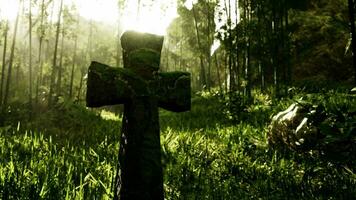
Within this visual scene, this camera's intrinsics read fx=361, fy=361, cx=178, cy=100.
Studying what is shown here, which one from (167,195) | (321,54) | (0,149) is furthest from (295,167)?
(321,54)

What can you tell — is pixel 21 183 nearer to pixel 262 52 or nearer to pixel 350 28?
pixel 350 28

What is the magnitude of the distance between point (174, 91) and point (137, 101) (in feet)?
1.30

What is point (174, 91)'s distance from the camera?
3004 millimetres

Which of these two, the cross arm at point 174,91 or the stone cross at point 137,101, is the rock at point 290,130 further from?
the stone cross at point 137,101

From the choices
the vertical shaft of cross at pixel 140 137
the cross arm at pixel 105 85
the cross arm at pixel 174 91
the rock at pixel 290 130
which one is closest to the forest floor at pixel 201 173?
the rock at pixel 290 130

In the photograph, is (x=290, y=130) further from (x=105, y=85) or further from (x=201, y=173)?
(x=105, y=85)

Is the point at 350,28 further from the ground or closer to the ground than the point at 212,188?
further from the ground

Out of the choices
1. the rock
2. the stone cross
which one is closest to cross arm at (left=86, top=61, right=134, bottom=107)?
the stone cross

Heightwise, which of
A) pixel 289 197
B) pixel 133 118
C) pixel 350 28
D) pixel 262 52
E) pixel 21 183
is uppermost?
pixel 262 52

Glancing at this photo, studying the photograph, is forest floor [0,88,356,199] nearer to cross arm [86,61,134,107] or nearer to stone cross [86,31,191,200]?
stone cross [86,31,191,200]

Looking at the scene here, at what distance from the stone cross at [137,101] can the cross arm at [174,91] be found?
14mm

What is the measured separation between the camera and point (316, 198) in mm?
3531

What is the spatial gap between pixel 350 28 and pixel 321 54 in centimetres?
1800

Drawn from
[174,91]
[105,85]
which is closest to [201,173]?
[174,91]
